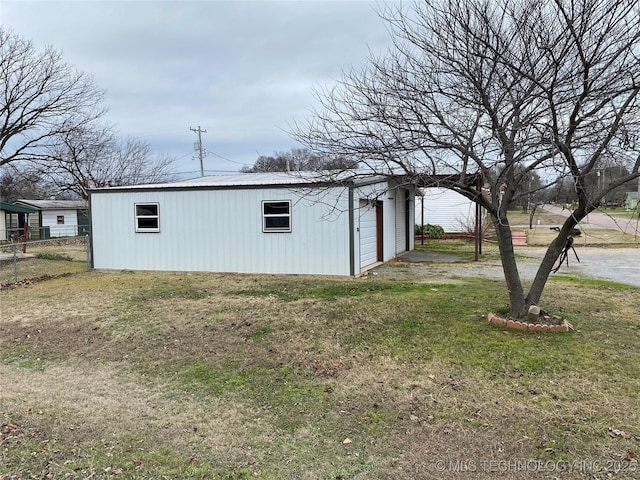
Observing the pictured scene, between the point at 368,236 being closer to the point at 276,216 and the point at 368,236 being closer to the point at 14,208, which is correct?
the point at 276,216

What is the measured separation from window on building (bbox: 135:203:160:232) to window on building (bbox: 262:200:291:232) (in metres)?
3.28

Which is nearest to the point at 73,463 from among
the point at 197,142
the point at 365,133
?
the point at 365,133

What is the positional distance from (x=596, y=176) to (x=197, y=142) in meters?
36.1

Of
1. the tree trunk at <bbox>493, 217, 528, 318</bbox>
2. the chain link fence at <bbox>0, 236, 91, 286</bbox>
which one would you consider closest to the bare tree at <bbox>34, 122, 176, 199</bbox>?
the chain link fence at <bbox>0, 236, 91, 286</bbox>

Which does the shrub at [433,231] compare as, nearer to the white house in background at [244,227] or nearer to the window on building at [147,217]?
the white house in background at [244,227]

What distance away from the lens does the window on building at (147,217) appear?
12.9 metres

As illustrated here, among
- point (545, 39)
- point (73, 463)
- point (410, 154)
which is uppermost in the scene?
point (545, 39)

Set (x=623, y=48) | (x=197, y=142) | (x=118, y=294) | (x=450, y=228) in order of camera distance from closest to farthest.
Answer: (x=623, y=48) < (x=118, y=294) < (x=450, y=228) < (x=197, y=142)

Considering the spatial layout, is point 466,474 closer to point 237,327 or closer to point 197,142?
point 237,327

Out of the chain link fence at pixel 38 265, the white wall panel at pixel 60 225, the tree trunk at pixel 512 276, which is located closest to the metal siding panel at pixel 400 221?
the tree trunk at pixel 512 276

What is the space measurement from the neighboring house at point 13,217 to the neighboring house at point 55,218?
1.88ft

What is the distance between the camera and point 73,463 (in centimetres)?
306

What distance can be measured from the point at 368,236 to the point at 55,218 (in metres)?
29.6

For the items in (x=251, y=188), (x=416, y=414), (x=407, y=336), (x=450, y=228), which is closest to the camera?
(x=416, y=414)
